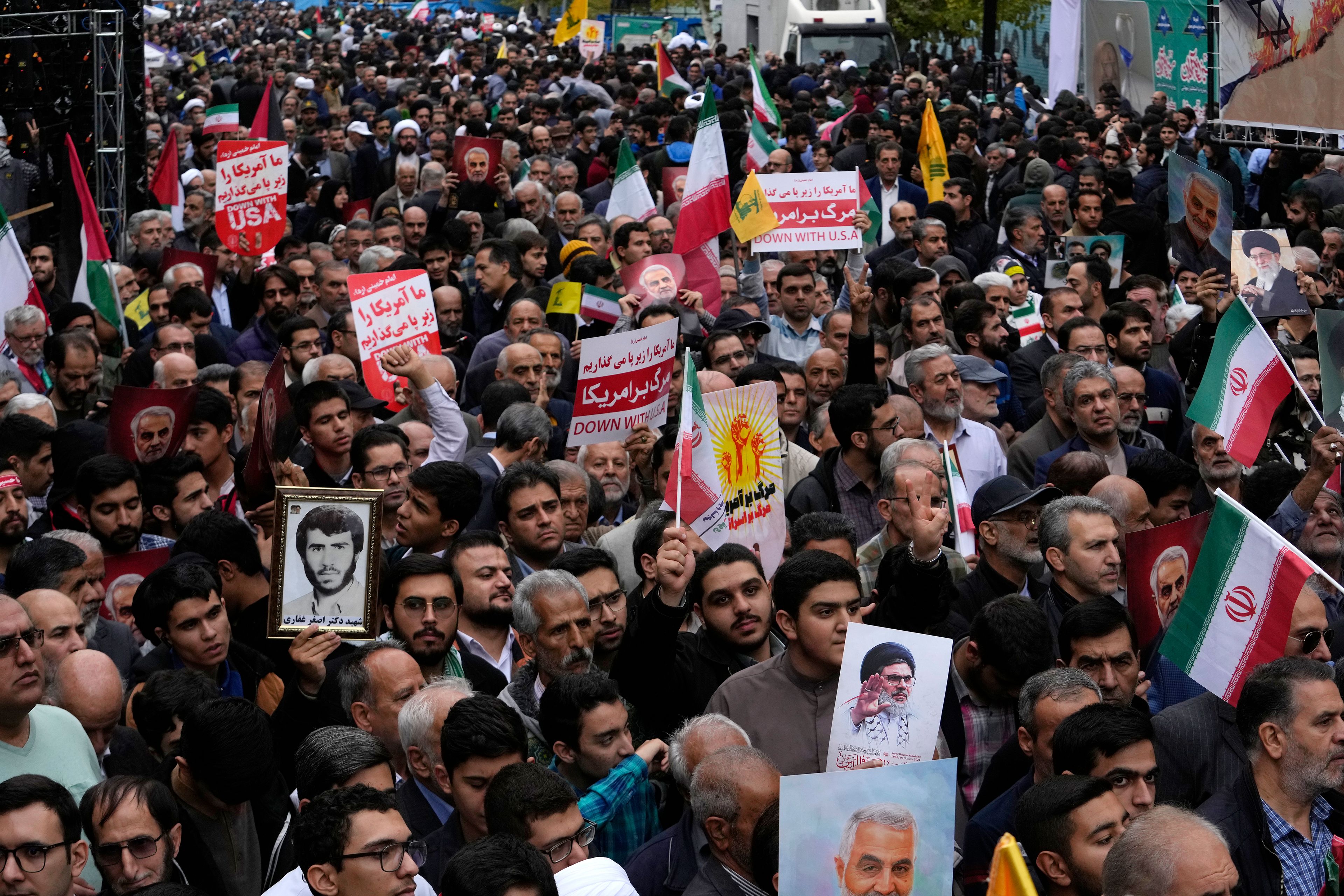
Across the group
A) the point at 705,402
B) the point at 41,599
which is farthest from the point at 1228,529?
the point at 41,599

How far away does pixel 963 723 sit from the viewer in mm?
5316

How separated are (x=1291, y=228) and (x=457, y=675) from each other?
31.6ft

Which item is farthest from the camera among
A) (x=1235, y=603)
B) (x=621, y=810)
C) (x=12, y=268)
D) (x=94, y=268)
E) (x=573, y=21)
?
(x=573, y=21)

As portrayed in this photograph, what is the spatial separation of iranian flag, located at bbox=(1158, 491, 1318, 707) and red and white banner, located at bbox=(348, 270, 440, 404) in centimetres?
477

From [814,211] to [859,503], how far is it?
180 inches

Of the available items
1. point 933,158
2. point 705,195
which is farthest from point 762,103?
point 705,195

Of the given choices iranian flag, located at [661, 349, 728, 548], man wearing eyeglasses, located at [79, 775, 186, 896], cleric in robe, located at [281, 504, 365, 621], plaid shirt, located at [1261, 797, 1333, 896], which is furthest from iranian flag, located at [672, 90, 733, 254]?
man wearing eyeglasses, located at [79, 775, 186, 896]

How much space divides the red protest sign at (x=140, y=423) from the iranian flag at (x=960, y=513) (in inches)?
132

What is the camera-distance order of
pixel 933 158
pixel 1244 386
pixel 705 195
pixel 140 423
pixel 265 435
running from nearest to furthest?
pixel 1244 386
pixel 265 435
pixel 140 423
pixel 705 195
pixel 933 158

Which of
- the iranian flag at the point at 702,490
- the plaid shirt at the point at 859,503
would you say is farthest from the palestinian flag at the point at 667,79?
the iranian flag at the point at 702,490

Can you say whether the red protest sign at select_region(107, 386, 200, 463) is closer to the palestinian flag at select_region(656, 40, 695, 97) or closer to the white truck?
the palestinian flag at select_region(656, 40, 695, 97)

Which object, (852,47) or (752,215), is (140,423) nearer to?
(752,215)

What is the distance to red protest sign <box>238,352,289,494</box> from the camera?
284 inches

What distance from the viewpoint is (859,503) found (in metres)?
7.28
